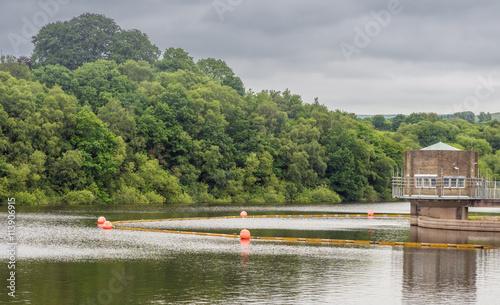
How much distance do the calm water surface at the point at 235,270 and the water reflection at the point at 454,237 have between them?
84mm

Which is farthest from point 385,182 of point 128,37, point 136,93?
point 128,37

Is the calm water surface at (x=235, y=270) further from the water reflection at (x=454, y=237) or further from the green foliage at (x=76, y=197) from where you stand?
the green foliage at (x=76, y=197)

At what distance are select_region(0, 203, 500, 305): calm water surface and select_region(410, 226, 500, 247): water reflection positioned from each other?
84mm

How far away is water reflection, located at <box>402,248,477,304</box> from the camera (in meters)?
28.4

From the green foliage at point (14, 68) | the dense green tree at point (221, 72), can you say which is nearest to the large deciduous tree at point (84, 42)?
the dense green tree at point (221, 72)

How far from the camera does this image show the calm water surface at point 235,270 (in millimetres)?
27906

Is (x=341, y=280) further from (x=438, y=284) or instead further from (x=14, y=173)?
(x=14, y=173)

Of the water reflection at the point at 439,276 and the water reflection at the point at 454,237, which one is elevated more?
the water reflection at the point at 454,237

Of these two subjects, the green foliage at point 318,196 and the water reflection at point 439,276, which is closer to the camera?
the water reflection at point 439,276

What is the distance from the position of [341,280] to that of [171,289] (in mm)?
7972

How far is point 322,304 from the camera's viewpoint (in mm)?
26594

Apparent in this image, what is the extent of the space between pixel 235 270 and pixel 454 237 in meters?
24.2

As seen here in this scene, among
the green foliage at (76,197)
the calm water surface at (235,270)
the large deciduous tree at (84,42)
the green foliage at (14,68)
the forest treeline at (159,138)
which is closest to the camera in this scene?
the calm water surface at (235,270)

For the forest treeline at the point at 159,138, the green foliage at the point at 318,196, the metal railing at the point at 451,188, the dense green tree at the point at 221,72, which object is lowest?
the green foliage at the point at 318,196
